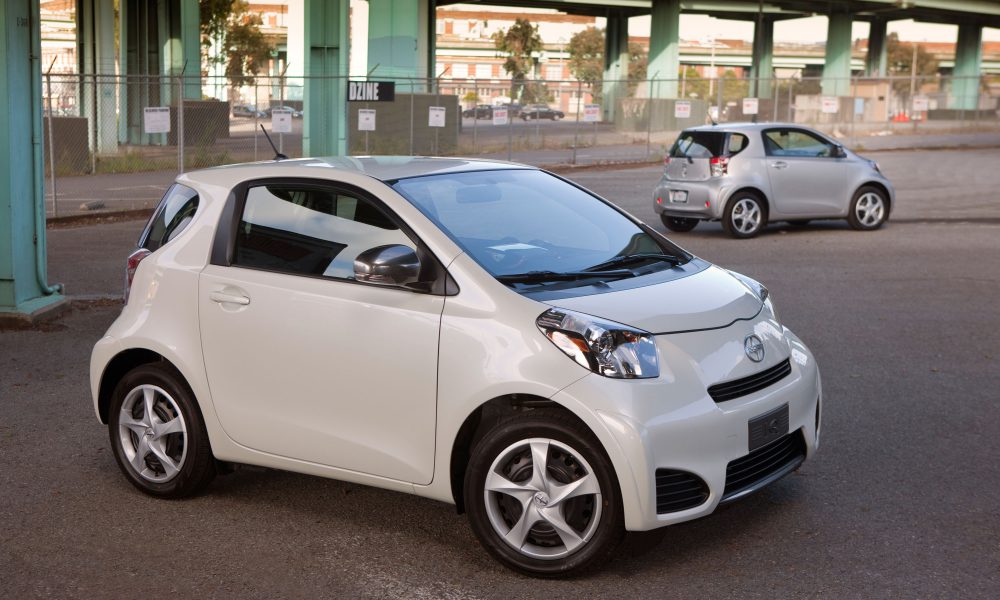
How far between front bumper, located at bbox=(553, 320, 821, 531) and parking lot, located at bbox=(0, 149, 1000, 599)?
0.34 metres

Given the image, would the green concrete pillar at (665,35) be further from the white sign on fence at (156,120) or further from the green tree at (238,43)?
the white sign on fence at (156,120)

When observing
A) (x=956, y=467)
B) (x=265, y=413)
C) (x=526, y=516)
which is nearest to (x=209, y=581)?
(x=265, y=413)

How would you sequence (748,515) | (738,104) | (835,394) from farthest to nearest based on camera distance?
(738,104)
(835,394)
(748,515)

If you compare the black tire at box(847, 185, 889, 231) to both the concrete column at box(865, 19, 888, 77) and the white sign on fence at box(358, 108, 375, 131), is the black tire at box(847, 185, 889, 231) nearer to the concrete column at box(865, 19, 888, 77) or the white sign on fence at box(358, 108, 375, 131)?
the white sign on fence at box(358, 108, 375, 131)

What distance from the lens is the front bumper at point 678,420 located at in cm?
441

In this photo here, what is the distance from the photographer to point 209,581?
4699mm

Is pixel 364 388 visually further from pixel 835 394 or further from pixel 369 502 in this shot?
pixel 835 394

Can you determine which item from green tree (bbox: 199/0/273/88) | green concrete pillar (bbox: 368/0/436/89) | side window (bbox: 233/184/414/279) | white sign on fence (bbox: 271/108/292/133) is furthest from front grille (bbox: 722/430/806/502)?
green tree (bbox: 199/0/273/88)

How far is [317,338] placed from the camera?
17.0 ft

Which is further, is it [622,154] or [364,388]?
[622,154]

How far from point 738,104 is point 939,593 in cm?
4965

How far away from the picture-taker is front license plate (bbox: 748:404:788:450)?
4.75 metres

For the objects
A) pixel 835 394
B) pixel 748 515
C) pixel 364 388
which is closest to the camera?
pixel 364 388

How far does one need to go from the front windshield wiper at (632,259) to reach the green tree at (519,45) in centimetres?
10718
